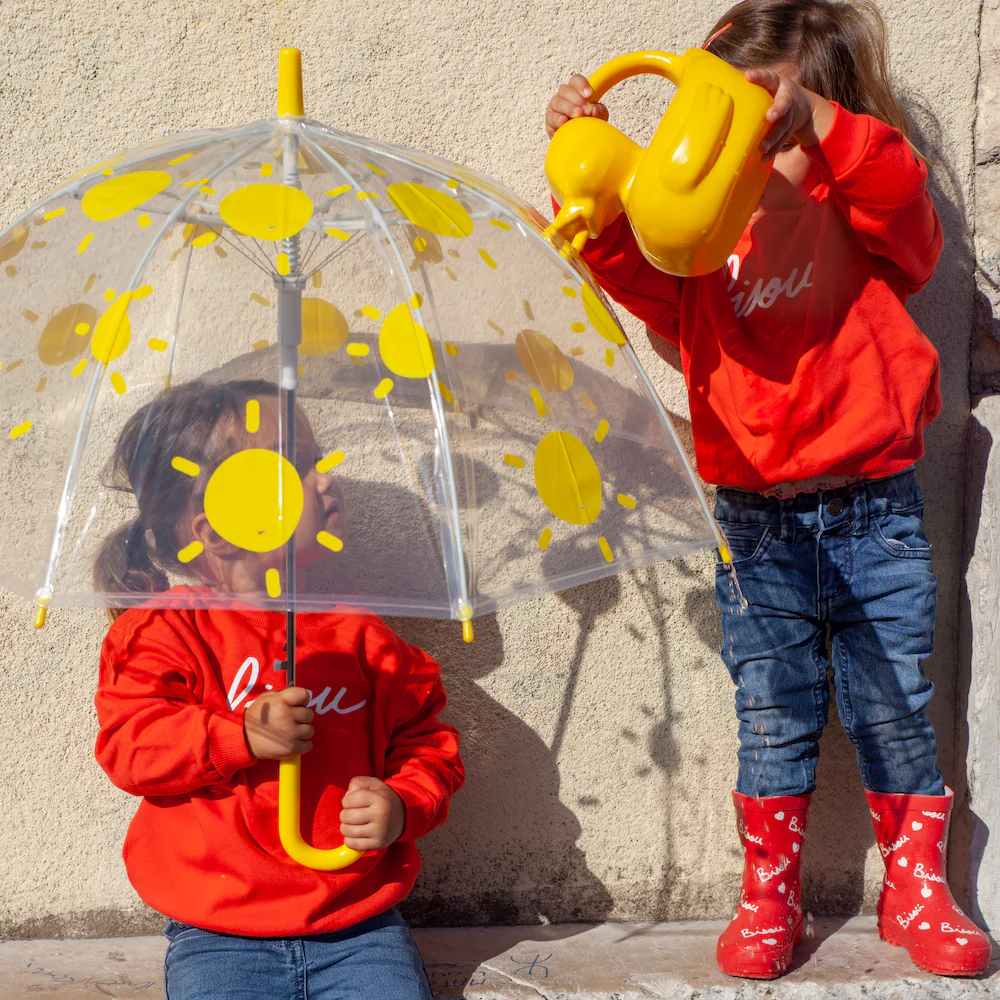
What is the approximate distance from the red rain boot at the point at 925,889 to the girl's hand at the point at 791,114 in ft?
4.12

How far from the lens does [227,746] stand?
1.63 meters

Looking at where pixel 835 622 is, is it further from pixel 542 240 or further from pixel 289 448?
pixel 289 448

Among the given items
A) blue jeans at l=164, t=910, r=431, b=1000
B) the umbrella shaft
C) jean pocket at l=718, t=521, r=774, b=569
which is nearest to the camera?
the umbrella shaft

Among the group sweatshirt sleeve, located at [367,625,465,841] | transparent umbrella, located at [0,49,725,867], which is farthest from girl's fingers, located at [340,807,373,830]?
transparent umbrella, located at [0,49,725,867]

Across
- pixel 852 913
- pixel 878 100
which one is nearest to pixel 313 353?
pixel 878 100

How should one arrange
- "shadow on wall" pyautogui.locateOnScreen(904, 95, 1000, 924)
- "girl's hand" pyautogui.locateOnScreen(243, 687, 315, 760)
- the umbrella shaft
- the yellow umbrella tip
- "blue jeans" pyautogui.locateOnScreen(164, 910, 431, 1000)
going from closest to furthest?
the umbrella shaft, the yellow umbrella tip, "girl's hand" pyautogui.locateOnScreen(243, 687, 315, 760), "blue jeans" pyautogui.locateOnScreen(164, 910, 431, 1000), "shadow on wall" pyautogui.locateOnScreen(904, 95, 1000, 924)

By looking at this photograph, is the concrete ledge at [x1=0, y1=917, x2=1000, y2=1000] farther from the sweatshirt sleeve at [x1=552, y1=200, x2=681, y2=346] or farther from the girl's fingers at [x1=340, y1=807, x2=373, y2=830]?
the sweatshirt sleeve at [x1=552, y1=200, x2=681, y2=346]

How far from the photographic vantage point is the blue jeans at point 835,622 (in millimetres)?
1985

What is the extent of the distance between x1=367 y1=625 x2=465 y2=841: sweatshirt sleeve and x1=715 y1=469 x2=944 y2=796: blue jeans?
606mm

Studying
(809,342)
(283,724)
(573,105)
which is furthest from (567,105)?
(283,724)

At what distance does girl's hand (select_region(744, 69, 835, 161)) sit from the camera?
1.59m

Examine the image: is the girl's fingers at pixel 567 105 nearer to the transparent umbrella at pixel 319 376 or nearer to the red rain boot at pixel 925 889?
the transparent umbrella at pixel 319 376

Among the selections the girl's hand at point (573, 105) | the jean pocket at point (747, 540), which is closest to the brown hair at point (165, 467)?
the girl's hand at point (573, 105)

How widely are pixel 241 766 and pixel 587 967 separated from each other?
892 millimetres
